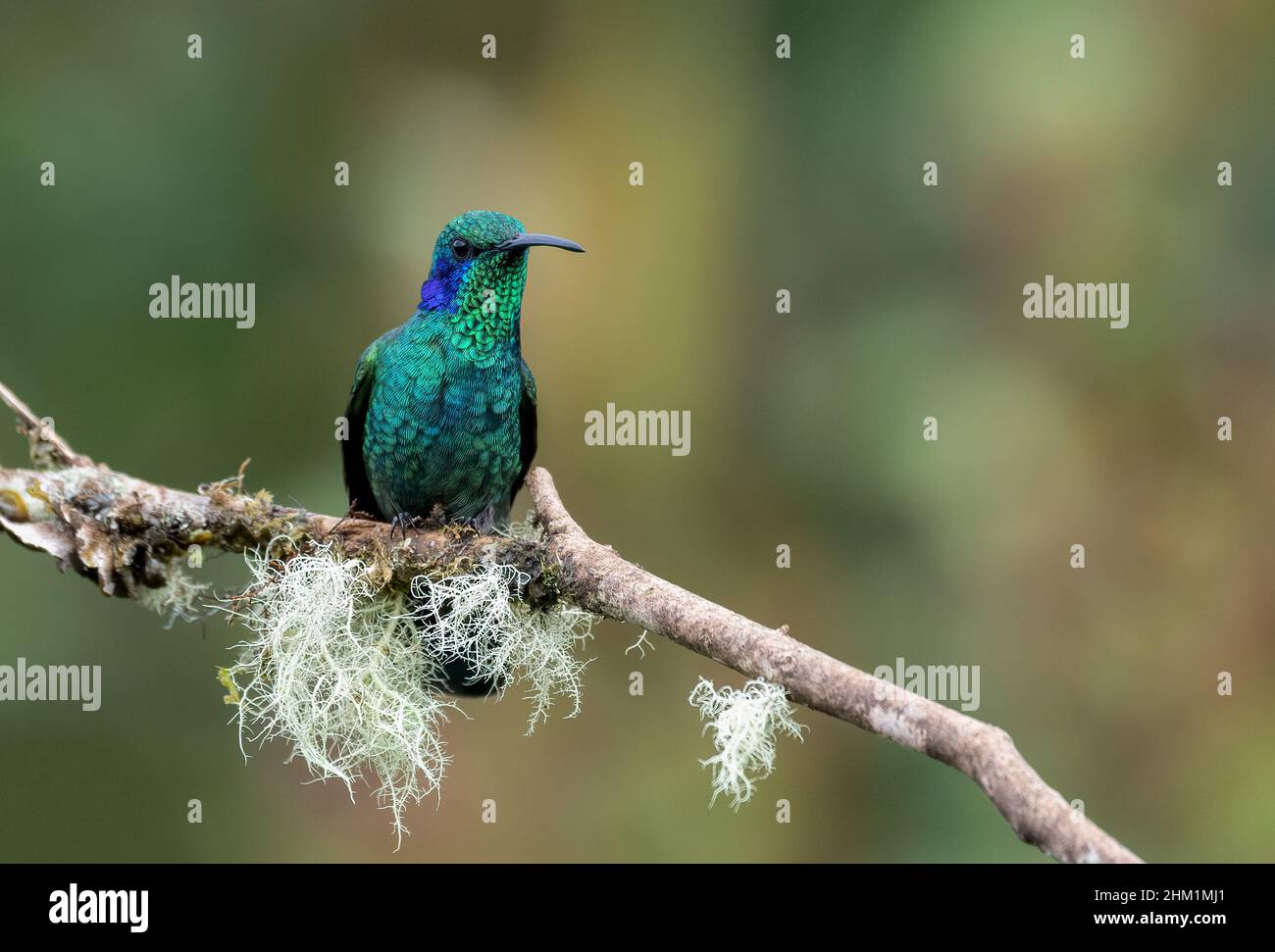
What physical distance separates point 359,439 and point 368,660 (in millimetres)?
1304

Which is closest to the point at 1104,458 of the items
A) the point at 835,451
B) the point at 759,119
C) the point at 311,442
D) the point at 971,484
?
the point at 971,484

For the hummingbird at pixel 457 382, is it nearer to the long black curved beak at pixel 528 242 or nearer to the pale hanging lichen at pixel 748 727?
the long black curved beak at pixel 528 242

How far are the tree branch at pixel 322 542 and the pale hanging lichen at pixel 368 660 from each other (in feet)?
0.33

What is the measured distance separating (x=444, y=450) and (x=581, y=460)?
2007mm

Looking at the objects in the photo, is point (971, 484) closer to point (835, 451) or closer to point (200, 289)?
point (835, 451)

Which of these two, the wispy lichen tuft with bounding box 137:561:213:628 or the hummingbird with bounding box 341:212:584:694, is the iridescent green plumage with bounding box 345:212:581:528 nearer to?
the hummingbird with bounding box 341:212:584:694

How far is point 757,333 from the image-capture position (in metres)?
6.47

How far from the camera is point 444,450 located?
4.22 metres

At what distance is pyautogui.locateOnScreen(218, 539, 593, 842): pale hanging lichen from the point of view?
11.1 ft

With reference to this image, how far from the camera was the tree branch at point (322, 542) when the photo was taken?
2633mm

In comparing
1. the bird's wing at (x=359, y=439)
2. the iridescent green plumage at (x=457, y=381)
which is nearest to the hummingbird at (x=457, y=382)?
the iridescent green plumage at (x=457, y=381)

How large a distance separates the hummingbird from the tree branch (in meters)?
0.22

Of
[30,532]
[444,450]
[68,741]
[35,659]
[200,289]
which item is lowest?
[68,741]

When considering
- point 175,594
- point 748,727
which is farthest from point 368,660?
point 748,727
